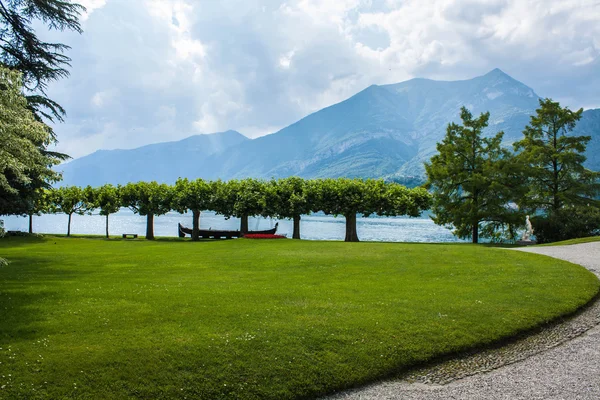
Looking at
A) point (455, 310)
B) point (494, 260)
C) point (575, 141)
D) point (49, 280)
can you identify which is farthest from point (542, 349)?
point (575, 141)

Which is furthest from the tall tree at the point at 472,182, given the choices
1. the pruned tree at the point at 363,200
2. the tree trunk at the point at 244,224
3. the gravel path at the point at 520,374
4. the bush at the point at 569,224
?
the gravel path at the point at 520,374

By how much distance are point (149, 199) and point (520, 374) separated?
52.7 metres

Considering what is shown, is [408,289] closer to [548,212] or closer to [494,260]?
[494,260]

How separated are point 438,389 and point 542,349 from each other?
3.77 meters

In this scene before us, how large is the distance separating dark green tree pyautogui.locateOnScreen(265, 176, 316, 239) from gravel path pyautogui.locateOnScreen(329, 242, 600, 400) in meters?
35.1

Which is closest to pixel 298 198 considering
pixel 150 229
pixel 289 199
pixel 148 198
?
pixel 289 199

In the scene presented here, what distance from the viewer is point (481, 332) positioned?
1041 centimetres

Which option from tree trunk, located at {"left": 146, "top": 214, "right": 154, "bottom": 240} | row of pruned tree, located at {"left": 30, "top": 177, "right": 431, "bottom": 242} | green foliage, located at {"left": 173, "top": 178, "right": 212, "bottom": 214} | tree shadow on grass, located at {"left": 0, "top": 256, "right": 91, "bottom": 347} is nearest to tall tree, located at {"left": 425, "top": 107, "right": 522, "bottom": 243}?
row of pruned tree, located at {"left": 30, "top": 177, "right": 431, "bottom": 242}

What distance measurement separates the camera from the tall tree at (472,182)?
41.2 m

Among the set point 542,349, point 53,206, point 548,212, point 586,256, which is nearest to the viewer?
point 542,349

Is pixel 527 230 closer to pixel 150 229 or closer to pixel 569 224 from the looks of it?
pixel 569 224

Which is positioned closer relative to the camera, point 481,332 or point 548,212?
point 481,332

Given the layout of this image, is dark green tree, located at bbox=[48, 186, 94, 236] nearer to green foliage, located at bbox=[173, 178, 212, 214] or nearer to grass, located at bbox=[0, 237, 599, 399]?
green foliage, located at bbox=[173, 178, 212, 214]

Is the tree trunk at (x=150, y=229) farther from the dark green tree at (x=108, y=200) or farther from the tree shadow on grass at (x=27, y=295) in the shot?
the tree shadow on grass at (x=27, y=295)
